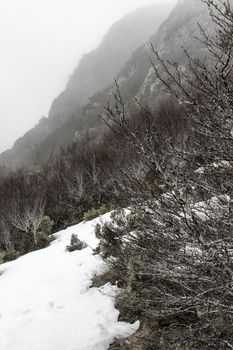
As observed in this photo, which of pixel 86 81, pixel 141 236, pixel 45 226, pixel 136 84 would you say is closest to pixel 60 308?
pixel 141 236

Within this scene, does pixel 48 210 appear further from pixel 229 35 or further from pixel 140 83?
pixel 140 83

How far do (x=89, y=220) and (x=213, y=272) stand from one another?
1134 cm

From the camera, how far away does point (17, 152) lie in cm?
5412

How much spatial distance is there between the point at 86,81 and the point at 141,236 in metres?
75.0

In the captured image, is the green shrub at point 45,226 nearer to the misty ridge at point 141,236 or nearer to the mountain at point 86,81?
the misty ridge at point 141,236

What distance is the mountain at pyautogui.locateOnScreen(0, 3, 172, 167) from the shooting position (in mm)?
48625

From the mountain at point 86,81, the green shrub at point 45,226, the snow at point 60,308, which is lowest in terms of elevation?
the green shrub at point 45,226

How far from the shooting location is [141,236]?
444cm

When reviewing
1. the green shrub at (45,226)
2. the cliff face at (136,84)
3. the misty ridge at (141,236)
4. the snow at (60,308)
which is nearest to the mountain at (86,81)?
the cliff face at (136,84)

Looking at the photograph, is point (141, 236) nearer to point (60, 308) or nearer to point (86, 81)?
point (60, 308)

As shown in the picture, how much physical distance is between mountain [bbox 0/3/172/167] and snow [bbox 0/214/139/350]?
3479 centimetres

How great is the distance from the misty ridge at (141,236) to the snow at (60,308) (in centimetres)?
2

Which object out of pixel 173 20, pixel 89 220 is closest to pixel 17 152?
pixel 173 20

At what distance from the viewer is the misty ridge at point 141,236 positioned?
10.9 ft
